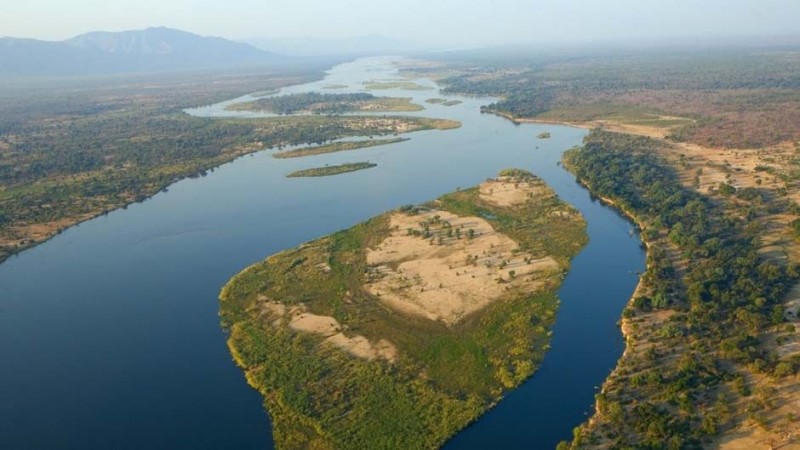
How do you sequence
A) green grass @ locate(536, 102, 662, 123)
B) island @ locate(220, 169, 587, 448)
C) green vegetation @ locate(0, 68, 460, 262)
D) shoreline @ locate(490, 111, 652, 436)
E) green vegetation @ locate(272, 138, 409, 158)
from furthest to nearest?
green grass @ locate(536, 102, 662, 123) → green vegetation @ locate(272, 138, 409, 158) → green vegetation @ locate(0, 68, 460, 262) → shoreline @ locate(490, 111, 652, 436) → island @ locate(220, 169, 587, 448)

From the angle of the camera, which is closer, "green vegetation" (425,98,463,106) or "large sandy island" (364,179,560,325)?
"large sandy island" (364,179,560,325)

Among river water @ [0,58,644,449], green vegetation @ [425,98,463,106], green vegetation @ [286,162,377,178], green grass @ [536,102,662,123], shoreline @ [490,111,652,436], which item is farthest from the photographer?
green vegetation @ [425,98,463,106]

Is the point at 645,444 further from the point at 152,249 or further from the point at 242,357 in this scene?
the point at 152,249

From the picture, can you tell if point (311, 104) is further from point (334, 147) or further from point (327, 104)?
point (334, 147)

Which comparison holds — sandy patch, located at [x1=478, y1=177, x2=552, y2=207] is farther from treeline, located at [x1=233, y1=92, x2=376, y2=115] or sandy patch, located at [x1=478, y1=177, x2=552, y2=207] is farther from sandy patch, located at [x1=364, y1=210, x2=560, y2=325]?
treeline, located at [x1=233, y1=92, x2=376, y2=115]

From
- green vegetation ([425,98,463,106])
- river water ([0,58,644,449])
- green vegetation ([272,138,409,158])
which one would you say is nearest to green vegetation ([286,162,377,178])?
river water ([0,58,644,449])

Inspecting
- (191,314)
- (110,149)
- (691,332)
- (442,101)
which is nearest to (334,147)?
(110,149)
